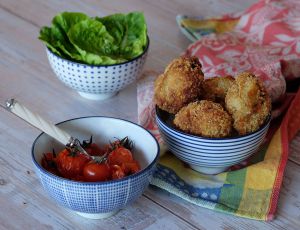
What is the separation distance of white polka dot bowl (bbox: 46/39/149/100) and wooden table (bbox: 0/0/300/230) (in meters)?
0.04

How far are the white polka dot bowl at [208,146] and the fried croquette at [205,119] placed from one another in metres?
0.01

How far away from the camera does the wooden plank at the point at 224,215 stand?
3.30 ft

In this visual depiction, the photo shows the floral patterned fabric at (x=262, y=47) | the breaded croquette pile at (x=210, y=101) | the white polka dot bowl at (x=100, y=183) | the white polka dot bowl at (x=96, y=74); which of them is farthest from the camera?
the floral patterned fabric at (x=262, y=47)

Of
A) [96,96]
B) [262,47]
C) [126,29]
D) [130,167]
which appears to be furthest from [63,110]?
[262,47]

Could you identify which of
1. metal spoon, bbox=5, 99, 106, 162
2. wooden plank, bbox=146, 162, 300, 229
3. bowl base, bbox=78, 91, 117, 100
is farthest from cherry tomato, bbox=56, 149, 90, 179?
bowl base, bbox=78, 91, 117, 100

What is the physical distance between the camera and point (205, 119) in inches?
39.5

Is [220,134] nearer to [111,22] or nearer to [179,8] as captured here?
[111,22]

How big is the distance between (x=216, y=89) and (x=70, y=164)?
30 cm

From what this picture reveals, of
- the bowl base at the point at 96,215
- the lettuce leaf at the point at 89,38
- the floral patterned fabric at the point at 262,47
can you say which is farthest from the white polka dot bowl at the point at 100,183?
the floral patterned fabric at the point at 262,47

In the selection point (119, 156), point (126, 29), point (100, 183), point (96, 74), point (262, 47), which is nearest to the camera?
point (100, 183)

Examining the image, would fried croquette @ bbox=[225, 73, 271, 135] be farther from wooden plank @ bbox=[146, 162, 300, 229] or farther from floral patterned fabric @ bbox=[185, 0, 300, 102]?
floral patterned fabric @ bbox=[185, 0, 300, 102]

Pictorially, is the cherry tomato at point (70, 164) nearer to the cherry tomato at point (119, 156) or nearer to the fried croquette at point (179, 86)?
the cherry tomato at point (119, 156)

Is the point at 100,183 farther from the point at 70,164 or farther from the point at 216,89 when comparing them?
the point at 216,89

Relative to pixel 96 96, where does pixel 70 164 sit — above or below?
above
